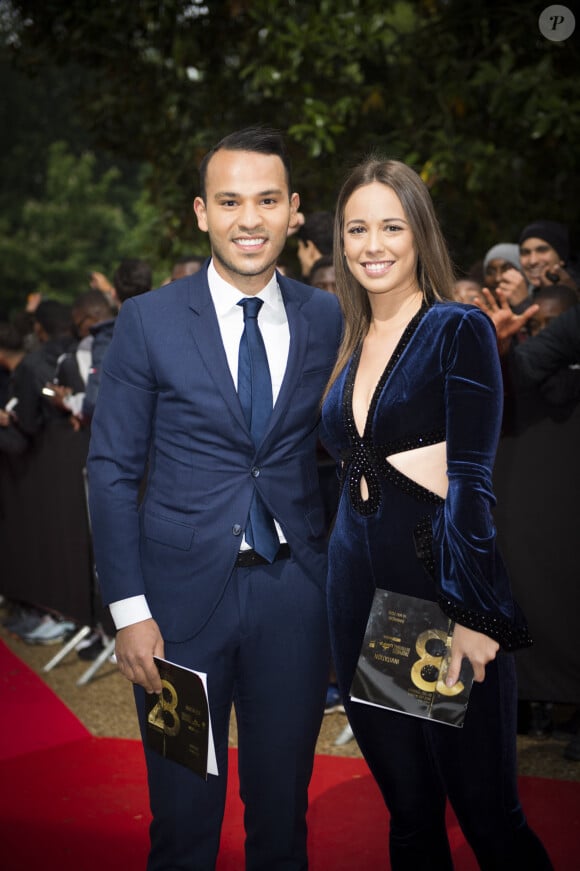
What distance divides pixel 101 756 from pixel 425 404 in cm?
304

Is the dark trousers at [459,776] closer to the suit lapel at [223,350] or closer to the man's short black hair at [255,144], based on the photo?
the suit lapel at [223,350]

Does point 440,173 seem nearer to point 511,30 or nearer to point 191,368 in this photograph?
point 511,30

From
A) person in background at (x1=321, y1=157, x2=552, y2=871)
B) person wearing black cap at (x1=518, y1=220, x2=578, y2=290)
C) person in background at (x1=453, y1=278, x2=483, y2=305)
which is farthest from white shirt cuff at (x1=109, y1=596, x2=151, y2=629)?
person wearing black cap at (x1=518, y1=220, x2=578, y2=290)

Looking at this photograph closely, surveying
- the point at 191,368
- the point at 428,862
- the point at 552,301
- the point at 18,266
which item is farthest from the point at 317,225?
the point at 18,266

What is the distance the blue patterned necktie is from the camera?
2834 millimetres

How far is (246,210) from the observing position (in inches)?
110

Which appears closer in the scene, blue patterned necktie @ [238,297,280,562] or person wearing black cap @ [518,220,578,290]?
blue patterned necktie @ [238,297,280,562]

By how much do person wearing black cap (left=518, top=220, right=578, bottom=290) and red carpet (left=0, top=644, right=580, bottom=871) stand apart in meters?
2.73

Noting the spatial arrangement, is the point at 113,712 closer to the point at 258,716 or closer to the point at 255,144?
the point at 258,716

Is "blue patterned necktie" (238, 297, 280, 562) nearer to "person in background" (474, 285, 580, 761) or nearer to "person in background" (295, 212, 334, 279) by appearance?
"person in background" (474, 285, 580, 761)

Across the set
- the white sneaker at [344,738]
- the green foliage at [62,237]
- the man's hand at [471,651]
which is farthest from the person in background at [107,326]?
the green foliage at [62,237]

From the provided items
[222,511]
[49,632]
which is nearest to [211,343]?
[222,511]

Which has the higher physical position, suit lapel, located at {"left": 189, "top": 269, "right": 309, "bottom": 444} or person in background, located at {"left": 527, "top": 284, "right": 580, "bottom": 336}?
suit lapel, located at {"left": 189, "top": 269, "right": 309, "bottom": 444}

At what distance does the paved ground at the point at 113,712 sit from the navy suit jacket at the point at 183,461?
91.9 inches
